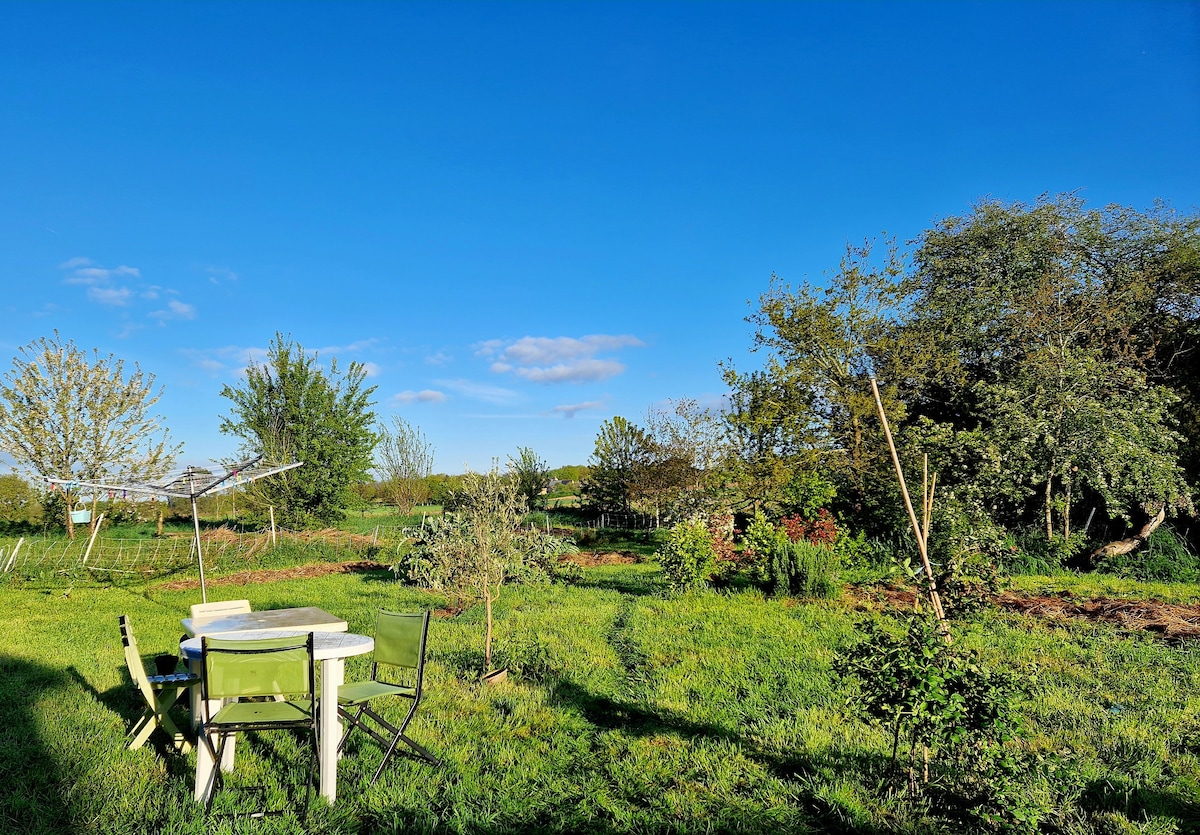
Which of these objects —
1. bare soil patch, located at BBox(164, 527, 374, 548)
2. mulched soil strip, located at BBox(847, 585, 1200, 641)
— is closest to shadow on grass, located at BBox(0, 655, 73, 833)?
mulched soil strip, located at BBox(847, 585, 1200, 641)

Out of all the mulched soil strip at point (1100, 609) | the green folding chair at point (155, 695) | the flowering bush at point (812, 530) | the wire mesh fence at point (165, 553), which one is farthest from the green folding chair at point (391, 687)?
the wire mesh fence at point (165, 553)

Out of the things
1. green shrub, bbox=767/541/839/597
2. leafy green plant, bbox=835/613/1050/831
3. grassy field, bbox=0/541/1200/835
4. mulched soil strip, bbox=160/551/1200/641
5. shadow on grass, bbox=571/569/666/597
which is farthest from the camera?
shadow on grass, bbox=571/569/666/597

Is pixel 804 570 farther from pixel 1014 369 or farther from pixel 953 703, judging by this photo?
pixel 1014 369

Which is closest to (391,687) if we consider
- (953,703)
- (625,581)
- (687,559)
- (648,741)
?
(648,741)

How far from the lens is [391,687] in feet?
14.3

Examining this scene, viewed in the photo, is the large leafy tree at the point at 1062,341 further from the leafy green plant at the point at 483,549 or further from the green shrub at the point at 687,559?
the leafy green plant at the point at 483,549

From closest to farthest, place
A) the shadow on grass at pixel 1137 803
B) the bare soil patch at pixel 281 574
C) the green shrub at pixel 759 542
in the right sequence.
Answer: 1. the shadow on grass at pixel 1137 803
2. the green shrub at pixel 759 542
3. the bare soil patch at pixel 281 574

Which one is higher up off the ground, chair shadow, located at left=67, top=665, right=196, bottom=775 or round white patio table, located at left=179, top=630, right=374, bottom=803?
round white patio table, located at left=179, top=630, right=374, bottom=803

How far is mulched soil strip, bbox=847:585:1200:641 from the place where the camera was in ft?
23.5

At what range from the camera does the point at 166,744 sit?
4.38m

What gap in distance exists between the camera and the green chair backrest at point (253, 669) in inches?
136

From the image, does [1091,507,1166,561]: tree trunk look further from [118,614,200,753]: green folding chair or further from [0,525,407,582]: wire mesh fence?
[118,614,200,753]: green folding chair

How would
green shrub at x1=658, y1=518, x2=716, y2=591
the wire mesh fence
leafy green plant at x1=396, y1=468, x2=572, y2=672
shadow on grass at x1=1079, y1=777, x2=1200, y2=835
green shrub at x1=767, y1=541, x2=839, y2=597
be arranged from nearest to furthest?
shadow on grass at x1=1079, y1=777, x2=1200, y2=835
leafy green plant at x1=396, y1=468, x2=572, y2=672
green shrub at x1=767, y1=541, x2=839, y2=597
green shrub at x1=658, y1=518, x2=716, y2=591
the wire mesh fence

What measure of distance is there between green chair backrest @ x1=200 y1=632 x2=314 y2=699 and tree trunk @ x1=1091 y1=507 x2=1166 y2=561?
14.6 metres
